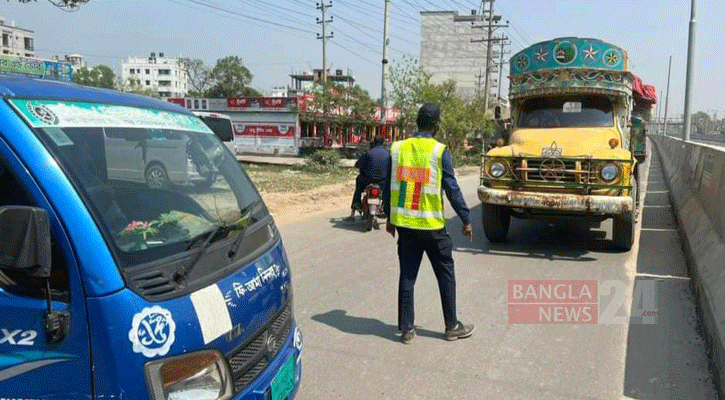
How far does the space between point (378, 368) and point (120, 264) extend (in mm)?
2387

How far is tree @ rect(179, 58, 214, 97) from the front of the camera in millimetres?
78062

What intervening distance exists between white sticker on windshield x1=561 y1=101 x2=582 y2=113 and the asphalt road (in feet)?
6.93

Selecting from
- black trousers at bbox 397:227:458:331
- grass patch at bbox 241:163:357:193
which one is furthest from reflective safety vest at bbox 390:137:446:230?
grass patch at bbox 241:163:357:193

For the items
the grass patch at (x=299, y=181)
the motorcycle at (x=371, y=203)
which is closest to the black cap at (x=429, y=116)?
the motorcycle at (x=371, y=203)

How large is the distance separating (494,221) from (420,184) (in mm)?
3873

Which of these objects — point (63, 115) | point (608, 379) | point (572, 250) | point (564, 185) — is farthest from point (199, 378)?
point (572, 250)

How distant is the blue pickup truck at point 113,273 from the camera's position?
192 cm

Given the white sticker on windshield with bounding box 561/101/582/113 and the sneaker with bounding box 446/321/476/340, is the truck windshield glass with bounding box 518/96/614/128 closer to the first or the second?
the white sticker on windshield with bounding box 561/101/582/113

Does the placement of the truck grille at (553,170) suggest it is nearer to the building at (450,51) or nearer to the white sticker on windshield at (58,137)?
the white sticker on windshield at (58,137)

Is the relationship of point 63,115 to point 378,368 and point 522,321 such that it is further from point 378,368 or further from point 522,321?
point 522,321

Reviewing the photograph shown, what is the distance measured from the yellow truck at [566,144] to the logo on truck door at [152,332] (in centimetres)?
584

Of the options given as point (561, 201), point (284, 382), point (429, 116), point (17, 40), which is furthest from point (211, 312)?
point (17, 40)

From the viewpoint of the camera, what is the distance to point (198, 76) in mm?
79312

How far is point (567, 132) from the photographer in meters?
8.05
